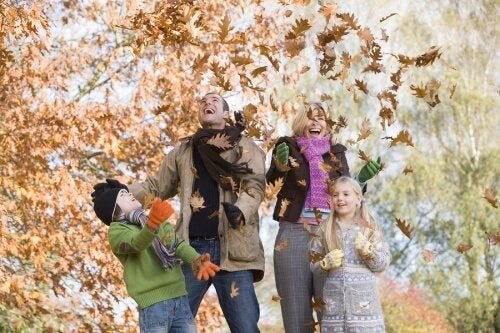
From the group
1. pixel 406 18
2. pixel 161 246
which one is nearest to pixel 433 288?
pixel 406 18

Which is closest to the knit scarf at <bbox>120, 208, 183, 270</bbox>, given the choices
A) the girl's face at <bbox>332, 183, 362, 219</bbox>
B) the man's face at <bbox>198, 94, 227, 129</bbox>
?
the man's face at <bbox>198, 94, 227, 129</bbox>

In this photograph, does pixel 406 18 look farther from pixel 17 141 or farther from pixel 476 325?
pixel 17 141

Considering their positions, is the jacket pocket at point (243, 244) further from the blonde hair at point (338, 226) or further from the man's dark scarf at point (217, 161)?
the blonde hair at point (338, 226)

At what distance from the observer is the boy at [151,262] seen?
4.27m

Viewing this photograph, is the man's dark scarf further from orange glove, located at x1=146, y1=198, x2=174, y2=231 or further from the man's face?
orange glove, located at x1=146, y1=198, x2=174, y2=231

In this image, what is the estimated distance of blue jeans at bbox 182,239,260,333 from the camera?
4520 mm

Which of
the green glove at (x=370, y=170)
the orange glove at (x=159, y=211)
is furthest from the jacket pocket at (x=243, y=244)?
the green glove at (x=370, y=170)

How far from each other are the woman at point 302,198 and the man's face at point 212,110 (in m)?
0.34

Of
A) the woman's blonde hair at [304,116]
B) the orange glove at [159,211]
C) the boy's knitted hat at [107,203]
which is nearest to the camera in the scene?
the orange glove at [159,211]

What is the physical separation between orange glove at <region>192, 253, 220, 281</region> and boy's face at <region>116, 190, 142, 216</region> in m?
0.45

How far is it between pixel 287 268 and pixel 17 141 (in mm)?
4386

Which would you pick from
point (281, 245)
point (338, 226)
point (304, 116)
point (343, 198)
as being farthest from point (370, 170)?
point (281, 245)

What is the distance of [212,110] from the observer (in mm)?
4688

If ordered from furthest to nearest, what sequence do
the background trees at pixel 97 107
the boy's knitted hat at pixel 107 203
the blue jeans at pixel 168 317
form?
the background trees at pixel 97 107 → the boy's knitted hat at pixel 107 203 → the blue jeans at pixel 168 317
